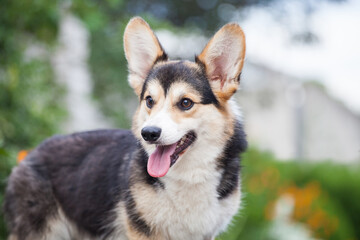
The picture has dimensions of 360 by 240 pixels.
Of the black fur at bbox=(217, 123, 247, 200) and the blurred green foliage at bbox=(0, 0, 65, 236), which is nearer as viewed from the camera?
the black fur at bbox=(217, 123, 247, 200)

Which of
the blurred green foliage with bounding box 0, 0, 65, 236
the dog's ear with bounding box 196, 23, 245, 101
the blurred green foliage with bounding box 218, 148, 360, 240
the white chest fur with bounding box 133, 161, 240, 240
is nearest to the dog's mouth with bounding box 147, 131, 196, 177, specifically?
the white chest fur with bounding box 133, 161, 240, 240

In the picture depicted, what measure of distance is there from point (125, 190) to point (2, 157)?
214 cm

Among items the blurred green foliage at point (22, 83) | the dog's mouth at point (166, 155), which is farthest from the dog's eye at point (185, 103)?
the blurred green foliage at point (22, 83)

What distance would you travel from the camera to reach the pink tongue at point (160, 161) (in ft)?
8.93

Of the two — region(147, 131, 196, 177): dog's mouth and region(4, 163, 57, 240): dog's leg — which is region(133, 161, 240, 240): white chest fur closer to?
region(147, 131, 196, 177): dog's mouth

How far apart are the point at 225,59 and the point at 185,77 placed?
0.98 feet

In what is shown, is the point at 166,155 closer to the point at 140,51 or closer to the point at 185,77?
the point at 185,77

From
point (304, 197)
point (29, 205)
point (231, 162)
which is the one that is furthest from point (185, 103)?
point (304, 197)

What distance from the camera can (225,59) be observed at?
299 centimetres

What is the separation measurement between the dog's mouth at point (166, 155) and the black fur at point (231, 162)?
0.28 meters

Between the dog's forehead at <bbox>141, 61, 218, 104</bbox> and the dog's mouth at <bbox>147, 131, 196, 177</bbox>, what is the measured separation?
0.29m

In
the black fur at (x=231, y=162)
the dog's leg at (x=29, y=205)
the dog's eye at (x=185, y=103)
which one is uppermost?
the dog's eye at (x=185, y=103)

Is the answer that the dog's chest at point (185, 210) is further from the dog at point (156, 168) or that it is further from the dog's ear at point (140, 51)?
the dog's ear at point (140, 51)

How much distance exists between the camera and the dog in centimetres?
283
